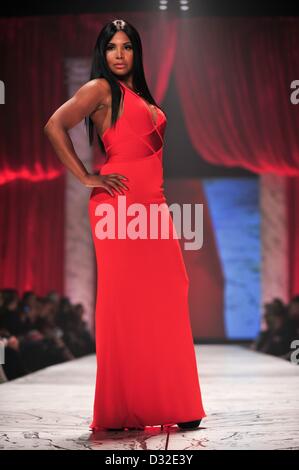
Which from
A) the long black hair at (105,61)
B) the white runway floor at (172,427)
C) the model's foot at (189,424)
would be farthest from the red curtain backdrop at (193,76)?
the model's foot at (189,424)

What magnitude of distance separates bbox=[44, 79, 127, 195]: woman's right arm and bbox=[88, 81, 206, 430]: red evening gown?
0.06 metres

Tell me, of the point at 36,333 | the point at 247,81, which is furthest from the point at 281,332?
the point at 247,81

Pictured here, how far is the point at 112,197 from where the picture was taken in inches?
97.0

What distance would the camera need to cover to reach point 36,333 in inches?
220

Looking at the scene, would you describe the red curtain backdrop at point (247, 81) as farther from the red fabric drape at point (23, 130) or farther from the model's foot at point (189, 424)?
the model's foot at point (189, 424)

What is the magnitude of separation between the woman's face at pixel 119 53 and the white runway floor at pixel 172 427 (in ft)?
3.57

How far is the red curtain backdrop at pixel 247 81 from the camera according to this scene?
7.76 m

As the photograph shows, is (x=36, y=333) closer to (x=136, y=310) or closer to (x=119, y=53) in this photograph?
(x=136, y=310)

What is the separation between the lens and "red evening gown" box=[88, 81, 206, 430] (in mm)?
2461

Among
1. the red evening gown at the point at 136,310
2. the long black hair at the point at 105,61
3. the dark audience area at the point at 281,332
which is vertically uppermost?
the long black hair at the point at 105,61

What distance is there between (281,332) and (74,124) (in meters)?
4.71

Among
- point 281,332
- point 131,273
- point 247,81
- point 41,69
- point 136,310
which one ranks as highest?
point 41,69

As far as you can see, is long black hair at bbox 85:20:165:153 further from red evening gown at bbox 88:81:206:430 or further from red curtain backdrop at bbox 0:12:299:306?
red curtain backdrop at bbox 0:12:299:306

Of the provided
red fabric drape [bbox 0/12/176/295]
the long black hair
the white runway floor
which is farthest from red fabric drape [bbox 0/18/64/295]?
the long black hair
